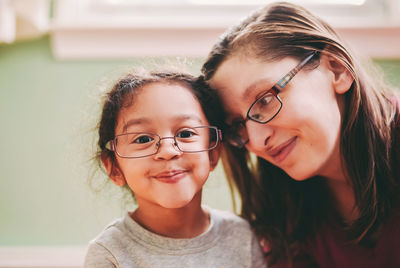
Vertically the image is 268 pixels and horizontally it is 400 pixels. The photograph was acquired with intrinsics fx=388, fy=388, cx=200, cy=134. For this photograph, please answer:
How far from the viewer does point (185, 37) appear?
1.50 meters

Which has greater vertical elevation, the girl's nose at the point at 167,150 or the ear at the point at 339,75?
the ear at the point at 339,75

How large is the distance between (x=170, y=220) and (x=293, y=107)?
1.31 ft

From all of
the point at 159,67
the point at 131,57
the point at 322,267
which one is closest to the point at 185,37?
the point at 131,57

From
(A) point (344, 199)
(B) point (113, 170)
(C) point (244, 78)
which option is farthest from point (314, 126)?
(B) point (113, 170)

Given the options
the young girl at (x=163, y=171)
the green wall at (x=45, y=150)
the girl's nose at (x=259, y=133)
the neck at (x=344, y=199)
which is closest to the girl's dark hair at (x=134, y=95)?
the young girl at (x=163, y=171)

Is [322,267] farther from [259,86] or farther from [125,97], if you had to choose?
[125,97]

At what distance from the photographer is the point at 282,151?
93 centimetres

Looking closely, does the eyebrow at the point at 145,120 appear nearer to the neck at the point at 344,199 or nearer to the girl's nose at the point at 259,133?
the girl's nose at the point at 259,133

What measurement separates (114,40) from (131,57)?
9 centimetres

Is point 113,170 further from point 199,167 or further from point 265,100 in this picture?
point 265,100

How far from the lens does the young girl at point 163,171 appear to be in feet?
2.78

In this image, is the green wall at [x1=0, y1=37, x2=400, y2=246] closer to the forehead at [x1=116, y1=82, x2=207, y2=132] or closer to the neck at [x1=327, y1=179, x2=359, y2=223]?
the neck at [x1=327, y1=179, x2=359, y2=223]

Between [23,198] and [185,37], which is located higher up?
[185,37]

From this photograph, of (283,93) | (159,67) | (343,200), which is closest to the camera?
(283,93)
